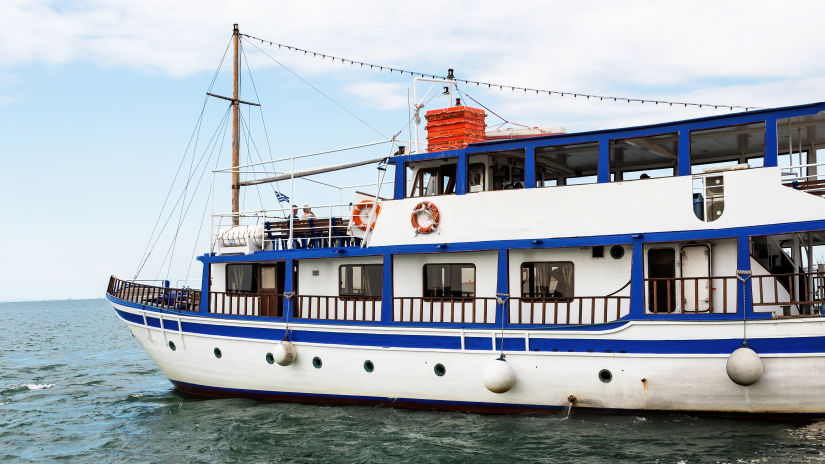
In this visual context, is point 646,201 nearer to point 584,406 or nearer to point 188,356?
point 584,406

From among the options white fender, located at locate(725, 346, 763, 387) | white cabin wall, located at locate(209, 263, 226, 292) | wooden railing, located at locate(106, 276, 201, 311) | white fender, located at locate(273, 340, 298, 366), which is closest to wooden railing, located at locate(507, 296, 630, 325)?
white fender, located at locate(725, 346, 763, 387)

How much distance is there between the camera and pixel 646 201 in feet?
39.5

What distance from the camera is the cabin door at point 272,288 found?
15055 mm

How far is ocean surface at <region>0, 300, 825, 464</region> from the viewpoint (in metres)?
10.3

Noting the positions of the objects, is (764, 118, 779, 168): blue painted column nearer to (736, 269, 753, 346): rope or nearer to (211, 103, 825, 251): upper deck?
(211, 103, 825, 251): upper deck

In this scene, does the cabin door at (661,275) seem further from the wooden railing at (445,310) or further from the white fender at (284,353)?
the white fender at (284,353)

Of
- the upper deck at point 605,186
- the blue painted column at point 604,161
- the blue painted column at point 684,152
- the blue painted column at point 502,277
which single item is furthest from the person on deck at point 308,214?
the blue painted column at point 684,152

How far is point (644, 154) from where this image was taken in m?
14.0

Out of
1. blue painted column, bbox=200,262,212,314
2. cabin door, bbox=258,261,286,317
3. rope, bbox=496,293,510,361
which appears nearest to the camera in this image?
rope, bbox=496,293,510,361

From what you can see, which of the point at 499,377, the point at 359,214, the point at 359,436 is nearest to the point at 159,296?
the point at 359,214

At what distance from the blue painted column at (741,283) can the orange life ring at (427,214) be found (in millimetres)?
5465

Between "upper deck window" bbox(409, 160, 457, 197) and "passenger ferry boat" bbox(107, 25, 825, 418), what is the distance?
0.16 ft

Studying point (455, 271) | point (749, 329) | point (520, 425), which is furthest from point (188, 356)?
point (749, 329)

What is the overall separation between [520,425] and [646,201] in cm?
452
